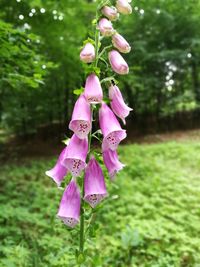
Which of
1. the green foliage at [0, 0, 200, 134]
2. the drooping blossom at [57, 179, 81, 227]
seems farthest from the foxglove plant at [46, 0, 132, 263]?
the green foliage at [0, 0, 200, 134]

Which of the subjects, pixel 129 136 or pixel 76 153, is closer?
pixel 76 153

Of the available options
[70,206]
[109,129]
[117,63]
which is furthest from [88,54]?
[70,206]

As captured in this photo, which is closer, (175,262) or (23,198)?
(175,262)

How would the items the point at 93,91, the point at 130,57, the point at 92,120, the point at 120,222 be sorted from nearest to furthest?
1. the point at 93,91
2. the point at 92,120
3. the point at 120,222
4. the point at 130,57

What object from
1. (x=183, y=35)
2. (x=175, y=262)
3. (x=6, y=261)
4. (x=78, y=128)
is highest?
(x=183, y=35)

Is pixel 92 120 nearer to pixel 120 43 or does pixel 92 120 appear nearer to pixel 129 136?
pixel 120 43

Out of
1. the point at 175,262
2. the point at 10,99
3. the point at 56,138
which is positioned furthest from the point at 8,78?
the point at 56,138

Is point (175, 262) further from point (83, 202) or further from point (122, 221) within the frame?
point (83, 202)
